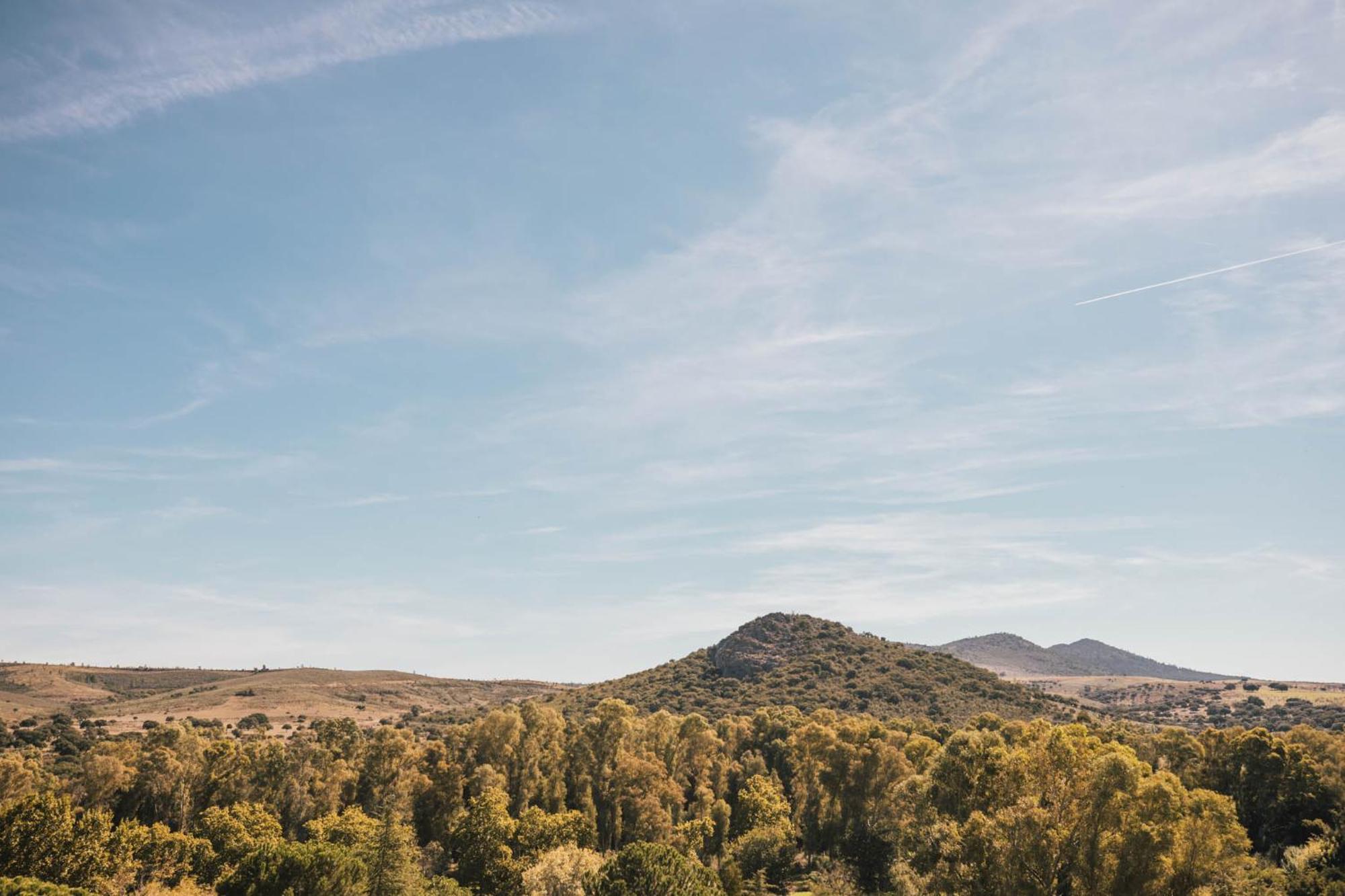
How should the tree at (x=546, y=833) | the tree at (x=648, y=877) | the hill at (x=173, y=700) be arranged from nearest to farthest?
the tree at (x=648, y=877) → the tree at (x=546, y=833) → the hill at (x=173, y=700)

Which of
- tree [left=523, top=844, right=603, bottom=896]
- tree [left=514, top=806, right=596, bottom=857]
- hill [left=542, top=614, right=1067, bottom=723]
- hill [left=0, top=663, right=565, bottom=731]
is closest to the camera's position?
tree [left=523, top=844, right=603, bottom=896]

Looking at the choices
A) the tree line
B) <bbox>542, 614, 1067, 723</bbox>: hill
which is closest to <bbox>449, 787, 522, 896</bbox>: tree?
the tree line

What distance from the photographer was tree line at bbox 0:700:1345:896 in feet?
144

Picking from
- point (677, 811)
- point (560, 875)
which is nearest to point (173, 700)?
point (677, 811)

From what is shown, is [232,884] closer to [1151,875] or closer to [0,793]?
[0,793]

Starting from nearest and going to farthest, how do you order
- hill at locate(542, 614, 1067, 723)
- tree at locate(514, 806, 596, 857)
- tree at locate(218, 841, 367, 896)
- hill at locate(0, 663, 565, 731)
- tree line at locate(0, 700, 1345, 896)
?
tree line at locate(0, 700, 1345, 896), tree at locate(218, 841, 367, 896), tree at locate(514, 806, 596, 857), hill at locate(0, 663, 565, 731), hill at locate(542, 614, 1067, 723)

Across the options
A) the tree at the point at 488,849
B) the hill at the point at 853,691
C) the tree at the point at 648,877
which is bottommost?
the tree at the point at 488,849

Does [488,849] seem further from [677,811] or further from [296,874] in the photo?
[677,811]

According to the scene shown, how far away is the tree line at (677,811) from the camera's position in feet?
144

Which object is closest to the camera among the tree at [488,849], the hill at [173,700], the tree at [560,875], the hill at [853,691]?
the tree at [560,875]

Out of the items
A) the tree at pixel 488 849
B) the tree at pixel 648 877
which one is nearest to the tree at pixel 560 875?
the tree at pixel 648 877

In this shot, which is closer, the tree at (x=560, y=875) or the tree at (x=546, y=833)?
the tree at (x=560, y=875)

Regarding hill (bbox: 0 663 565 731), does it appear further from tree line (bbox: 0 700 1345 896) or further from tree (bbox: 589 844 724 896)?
tree (bbox: 589 844 724 896)

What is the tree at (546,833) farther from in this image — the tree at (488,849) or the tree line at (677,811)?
the tree at (488,849)
